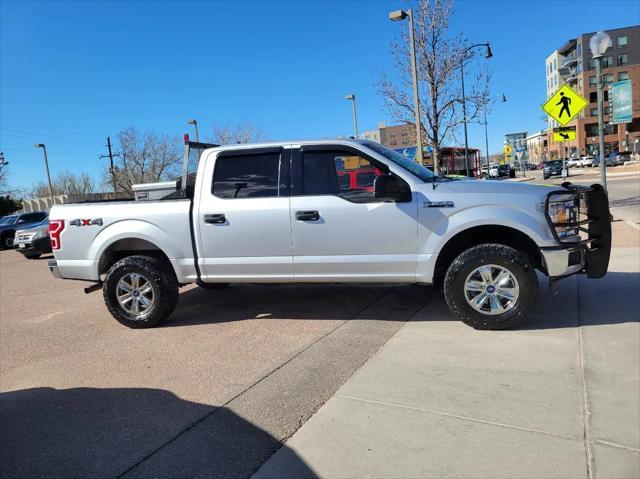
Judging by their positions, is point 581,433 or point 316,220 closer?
point 581,433

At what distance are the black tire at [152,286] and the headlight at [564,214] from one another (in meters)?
4.16

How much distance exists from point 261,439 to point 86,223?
3.93 meters

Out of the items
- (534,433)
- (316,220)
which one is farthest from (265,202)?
(534,433)

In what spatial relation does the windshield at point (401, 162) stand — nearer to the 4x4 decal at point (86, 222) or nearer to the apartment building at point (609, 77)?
the 4x4 decal at point (86, 222)

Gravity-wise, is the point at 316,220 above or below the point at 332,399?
above

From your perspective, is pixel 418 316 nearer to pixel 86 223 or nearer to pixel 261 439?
pixel 261 439

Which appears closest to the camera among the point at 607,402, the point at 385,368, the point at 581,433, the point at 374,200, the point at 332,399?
the point at 581,433

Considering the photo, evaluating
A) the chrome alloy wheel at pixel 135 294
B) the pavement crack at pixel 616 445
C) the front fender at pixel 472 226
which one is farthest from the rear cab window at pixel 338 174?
the pavement crack at pixel 616 445

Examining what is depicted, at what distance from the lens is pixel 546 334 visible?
4.78 meters

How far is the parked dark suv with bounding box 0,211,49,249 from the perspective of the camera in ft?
78.6

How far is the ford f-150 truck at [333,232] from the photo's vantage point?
4898mm

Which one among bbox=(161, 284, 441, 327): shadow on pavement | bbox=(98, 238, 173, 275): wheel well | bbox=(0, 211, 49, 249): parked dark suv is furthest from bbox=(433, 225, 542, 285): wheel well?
bbox=(0, 211, 49, 249): parked dark suv

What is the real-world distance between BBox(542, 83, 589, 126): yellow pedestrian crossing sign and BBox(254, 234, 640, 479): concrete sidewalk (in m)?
7.47

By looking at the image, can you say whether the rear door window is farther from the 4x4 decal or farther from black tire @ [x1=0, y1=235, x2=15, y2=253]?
black tire @ [x1=0, y1=235, x2=15, y2=253]
